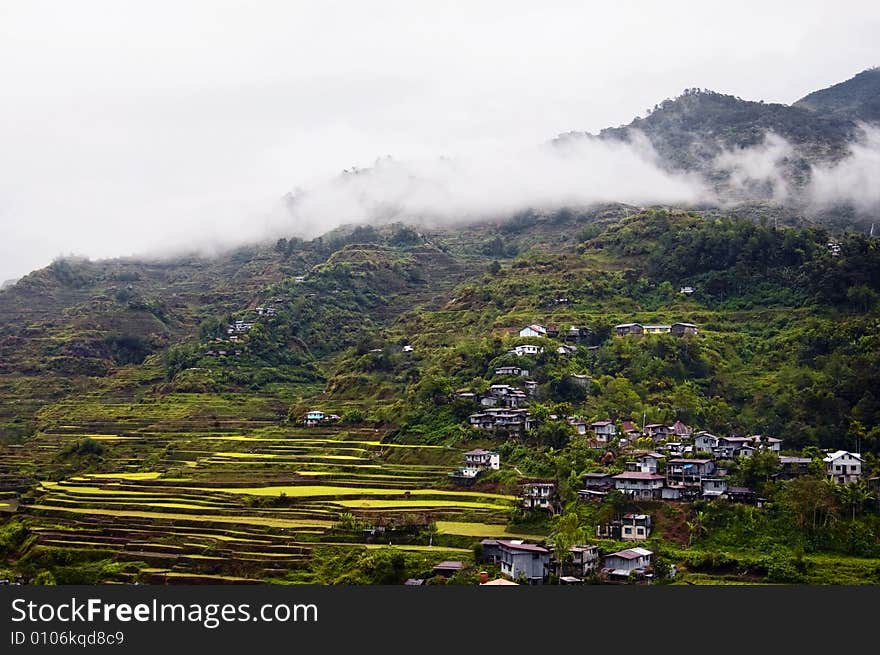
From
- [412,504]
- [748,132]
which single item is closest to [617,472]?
[412,504]

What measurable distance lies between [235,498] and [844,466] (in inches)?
884

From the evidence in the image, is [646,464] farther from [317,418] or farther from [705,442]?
[317,418]

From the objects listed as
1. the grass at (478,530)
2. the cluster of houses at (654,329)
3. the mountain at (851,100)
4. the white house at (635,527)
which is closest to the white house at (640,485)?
the white house at (635,527)

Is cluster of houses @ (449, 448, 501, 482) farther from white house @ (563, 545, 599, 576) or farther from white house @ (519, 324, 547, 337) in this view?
white house @ (519, 324, 547, 337)

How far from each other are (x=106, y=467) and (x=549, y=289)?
28.1m

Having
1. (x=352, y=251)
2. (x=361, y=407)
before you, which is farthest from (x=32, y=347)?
(x=361, y=407)

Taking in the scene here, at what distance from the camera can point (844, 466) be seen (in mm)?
33500

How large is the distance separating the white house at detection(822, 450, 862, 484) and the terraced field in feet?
36.8

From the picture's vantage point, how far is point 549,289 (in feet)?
197

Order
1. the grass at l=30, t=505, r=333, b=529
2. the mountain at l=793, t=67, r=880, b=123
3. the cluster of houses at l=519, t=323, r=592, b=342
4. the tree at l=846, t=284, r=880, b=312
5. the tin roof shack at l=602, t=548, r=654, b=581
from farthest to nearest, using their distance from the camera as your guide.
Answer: the mountain at l=793, t=67, r=880, b=123
the cluster of houses at l=519, t=323, r=592, b=342
the tree at l=846, t=284, r=880, b=312
the grass at l=30, t=505, r=333, b=529
the tin roof shack at l=602, t=548, r=654, b=581

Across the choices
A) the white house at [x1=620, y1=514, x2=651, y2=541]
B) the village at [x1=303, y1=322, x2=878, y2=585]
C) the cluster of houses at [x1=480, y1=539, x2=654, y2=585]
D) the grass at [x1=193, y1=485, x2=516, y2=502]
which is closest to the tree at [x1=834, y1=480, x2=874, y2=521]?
the village at [x1=303, y1=322, x2=878, y2=585]

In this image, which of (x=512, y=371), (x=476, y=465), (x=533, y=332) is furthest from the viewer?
(x=533, y=332)

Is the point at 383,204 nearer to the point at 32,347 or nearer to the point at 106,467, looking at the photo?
the point at 32,347

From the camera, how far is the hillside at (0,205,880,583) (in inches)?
1281
